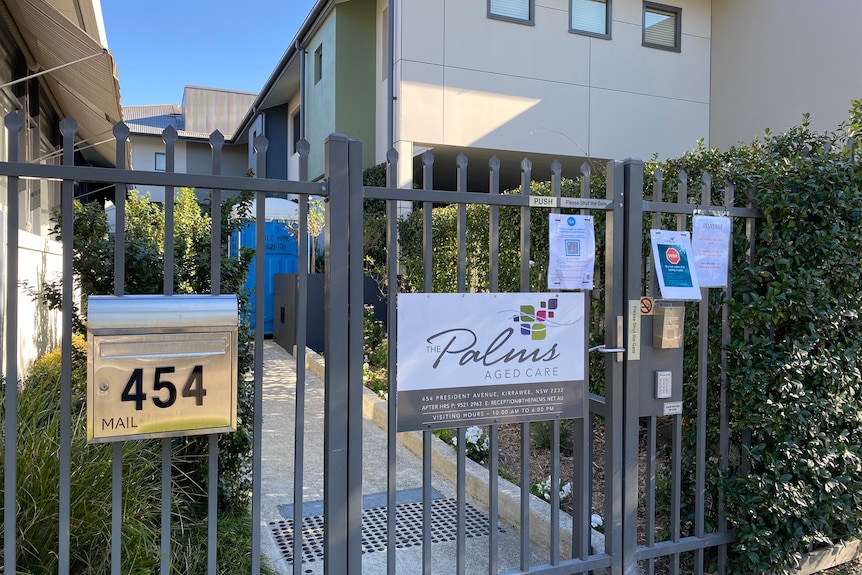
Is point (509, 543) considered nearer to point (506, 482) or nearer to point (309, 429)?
point (506, 482)

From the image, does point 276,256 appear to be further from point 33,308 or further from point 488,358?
point 488,358

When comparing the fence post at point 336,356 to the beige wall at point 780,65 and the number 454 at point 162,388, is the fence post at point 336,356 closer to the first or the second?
the number 454 at point 162,388

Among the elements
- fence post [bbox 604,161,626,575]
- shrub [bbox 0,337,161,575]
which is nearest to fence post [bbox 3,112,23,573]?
shrub [bbox 0,337,161,575]

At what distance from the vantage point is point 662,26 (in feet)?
43.4

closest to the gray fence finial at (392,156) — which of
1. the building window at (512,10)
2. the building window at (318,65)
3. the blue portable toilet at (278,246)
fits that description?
the blue portable toilet at (278,246)

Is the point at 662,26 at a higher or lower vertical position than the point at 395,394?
higher

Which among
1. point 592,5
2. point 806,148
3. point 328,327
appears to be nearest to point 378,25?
point 592,5

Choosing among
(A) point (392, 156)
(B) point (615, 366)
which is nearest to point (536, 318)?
(B) point (615, 366)

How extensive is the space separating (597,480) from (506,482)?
86 centimetres

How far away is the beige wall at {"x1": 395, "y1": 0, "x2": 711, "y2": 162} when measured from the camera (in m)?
→ 11.0

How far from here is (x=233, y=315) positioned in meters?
2.29

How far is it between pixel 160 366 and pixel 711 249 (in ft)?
8.82

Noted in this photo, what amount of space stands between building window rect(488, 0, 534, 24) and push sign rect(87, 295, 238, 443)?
1065 centimetres

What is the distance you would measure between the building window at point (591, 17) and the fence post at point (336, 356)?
11.1 meters
